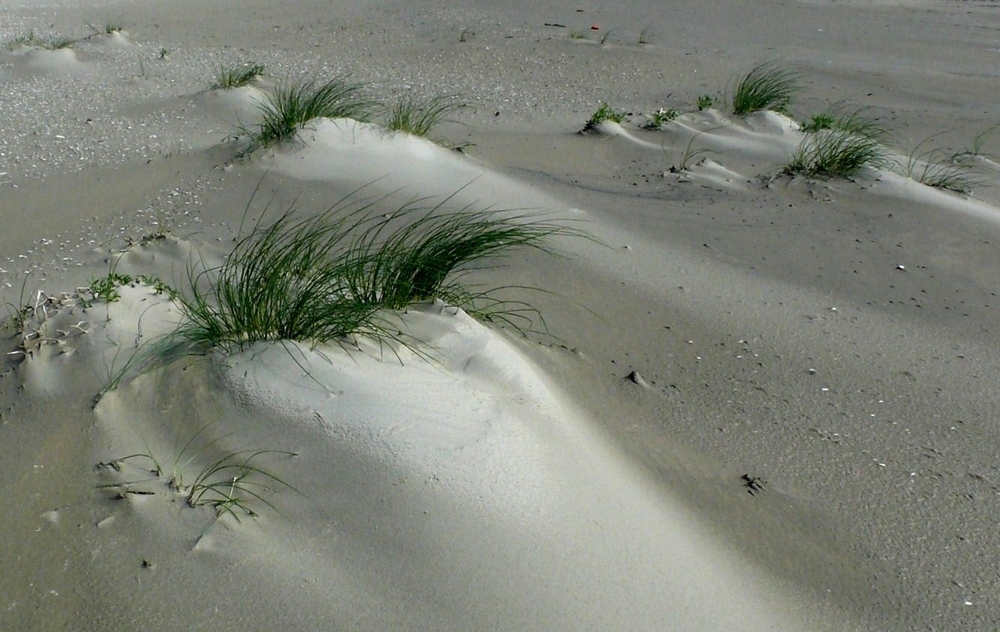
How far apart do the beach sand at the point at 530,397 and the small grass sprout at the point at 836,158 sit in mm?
99

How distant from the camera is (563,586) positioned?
6.81ft

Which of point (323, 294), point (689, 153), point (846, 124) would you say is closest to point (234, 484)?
point (323, 294)

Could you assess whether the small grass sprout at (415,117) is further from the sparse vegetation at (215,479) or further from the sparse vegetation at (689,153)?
the sparse vegetation at (215,479)

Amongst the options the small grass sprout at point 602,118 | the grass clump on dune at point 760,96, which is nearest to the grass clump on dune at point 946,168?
the grass clump on dune at point 760,96

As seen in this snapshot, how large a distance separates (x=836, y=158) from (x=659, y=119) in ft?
3.80

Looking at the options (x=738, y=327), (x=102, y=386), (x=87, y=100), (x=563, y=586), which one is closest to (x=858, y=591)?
(x=563, y=586)

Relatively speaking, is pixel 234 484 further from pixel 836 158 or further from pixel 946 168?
pixel 946 168

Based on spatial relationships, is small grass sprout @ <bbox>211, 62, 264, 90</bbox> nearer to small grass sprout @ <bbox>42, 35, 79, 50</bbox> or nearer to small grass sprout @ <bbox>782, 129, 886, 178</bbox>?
small grass sprout @ <bbox>42, 35, 79, 50</bbox>

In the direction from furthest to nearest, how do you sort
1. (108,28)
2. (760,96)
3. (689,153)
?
(108,28), (760,96), (689,153)

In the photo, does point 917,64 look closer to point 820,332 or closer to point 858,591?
point 820,332

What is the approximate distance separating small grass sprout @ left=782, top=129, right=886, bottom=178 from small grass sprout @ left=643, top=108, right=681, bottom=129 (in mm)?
850

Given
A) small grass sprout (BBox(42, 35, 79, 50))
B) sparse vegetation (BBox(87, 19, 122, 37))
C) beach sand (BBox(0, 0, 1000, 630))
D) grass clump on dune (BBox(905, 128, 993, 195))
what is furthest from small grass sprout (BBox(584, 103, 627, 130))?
sparse vegetation (BBox(87, 19, 122, 37))

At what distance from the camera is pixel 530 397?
2.63m

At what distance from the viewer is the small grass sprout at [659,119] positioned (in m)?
5.55
